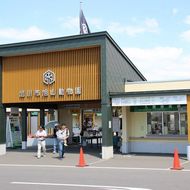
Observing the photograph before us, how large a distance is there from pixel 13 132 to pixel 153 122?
10915mm

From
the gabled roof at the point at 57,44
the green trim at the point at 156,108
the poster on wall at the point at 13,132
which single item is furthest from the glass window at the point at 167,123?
the poster on wall at the point at 13,132

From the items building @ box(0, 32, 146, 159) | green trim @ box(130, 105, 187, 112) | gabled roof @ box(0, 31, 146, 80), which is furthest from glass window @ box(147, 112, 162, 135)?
gabled roof @ box(0, 31, 146, 80)

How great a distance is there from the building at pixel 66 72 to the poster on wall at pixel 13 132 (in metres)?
4.06

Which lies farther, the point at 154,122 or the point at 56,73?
the point at 154,122

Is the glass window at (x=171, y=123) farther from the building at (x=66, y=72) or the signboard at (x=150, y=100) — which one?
the building at (x=66, y=72)

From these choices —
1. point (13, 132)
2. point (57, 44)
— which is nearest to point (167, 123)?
point (57, 44)

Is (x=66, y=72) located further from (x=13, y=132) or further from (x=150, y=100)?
(x=13, y=132)

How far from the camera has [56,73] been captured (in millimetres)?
22719

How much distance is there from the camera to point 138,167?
16547mm

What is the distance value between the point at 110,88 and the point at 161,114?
3729mm

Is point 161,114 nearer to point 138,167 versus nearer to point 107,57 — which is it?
point 107,57

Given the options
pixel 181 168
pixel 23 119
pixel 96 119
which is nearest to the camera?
pixel 181 168

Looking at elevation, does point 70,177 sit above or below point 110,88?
below

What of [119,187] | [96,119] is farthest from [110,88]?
[96,119]
